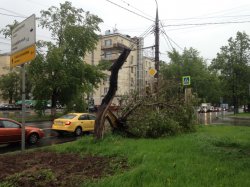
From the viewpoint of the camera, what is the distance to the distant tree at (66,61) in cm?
2842

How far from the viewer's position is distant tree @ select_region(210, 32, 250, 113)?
159 ft

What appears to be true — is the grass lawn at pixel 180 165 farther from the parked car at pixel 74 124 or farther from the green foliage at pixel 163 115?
the parked car at pixel 74 124

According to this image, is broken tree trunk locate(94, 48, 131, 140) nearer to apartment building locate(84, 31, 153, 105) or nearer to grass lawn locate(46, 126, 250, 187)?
grass lawn locate(46, 126, 250, 187)

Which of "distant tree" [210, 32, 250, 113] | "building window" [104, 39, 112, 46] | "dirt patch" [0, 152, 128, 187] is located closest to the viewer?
"dirt patch" [0, 152, 128, 187]

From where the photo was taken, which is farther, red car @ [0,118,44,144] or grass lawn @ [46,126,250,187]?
red car @ [0,118,44,144]

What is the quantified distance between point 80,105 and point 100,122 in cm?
2117

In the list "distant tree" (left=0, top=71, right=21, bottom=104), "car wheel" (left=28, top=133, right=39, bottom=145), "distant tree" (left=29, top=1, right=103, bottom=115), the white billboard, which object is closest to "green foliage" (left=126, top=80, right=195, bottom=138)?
"car wheel" (left=28, top=133, right=39, bottom=145)

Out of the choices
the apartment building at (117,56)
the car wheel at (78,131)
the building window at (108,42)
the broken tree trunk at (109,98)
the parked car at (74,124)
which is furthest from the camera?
the building window at (108,42)

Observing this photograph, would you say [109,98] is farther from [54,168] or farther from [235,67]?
[235,67]

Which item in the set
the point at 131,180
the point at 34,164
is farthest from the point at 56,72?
the point at 131,180

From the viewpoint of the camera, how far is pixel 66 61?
1176 inches

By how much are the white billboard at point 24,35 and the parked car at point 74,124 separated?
764 cm

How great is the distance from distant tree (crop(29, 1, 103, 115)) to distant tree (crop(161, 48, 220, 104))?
1618 centimetres

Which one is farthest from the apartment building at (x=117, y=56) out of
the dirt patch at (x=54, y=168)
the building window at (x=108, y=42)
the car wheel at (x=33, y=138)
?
the dirt patch at (x=54, y=168)
